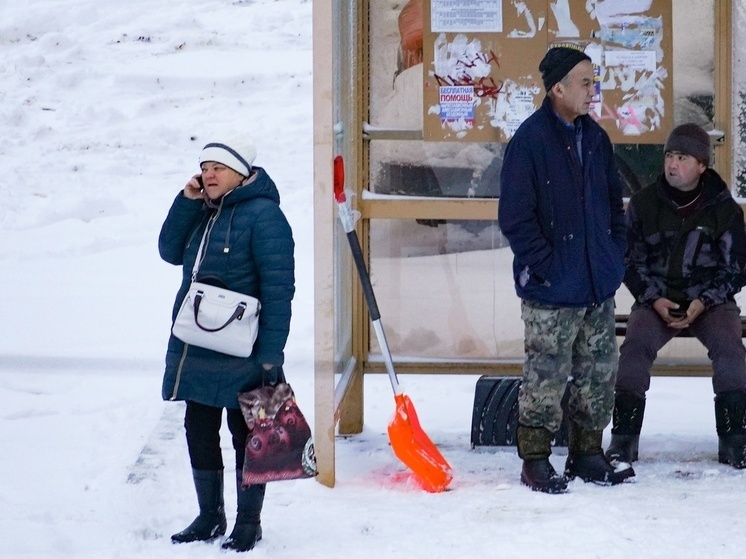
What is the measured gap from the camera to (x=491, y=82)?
5293 millimetres

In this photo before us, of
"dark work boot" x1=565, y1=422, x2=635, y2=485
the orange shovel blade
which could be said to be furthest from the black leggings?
"dark work boot" x1=565, y1=422, x2=635, y2=485

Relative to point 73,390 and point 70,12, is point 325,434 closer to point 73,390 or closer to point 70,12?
point 73,390

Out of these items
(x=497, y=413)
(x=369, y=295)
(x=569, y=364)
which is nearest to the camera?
(x=569, y=364)

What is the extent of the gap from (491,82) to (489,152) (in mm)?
330

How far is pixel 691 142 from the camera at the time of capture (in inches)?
186

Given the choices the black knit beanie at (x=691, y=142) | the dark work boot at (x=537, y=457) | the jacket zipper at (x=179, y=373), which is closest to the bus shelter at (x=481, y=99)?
the black knit beanie at (x=691, y=142)

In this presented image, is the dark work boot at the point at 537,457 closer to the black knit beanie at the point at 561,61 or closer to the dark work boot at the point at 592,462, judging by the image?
the dark work boot at the point at 592,462

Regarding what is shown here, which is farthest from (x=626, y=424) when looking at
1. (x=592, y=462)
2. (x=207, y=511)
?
(x=207, y=511)

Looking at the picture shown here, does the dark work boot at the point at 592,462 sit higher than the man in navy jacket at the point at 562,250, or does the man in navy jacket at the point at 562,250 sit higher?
the man in navy jacket at the point at 562,250

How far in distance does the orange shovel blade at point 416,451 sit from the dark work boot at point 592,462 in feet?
1.65

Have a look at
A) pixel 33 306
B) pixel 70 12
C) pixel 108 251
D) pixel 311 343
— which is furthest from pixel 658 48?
pixel 70 12

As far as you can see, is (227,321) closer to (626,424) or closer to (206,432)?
(206,432)

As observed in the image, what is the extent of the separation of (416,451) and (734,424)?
1.32m

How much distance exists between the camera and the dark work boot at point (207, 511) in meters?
3.69
